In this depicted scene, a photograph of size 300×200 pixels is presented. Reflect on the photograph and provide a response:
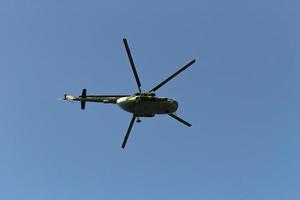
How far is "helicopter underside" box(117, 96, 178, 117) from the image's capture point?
134ft

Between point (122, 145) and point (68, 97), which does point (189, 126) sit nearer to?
point (122, 145)

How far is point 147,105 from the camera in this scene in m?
41.0

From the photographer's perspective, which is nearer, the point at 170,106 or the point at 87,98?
the point at 170,106

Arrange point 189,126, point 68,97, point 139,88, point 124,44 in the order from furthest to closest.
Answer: point 68,97, point 189,126, point 139,88, point 124,44

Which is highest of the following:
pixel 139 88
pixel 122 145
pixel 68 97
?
pixel 68 97

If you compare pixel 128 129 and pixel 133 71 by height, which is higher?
pixel 133 71

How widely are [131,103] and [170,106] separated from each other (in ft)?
12.7

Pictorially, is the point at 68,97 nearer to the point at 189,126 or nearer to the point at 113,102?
the point at 113,102

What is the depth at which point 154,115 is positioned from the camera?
42.3 metres

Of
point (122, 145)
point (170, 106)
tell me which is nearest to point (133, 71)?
point (170, 106)

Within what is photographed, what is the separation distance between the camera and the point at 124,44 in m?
39.1

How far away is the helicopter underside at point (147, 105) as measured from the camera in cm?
4078

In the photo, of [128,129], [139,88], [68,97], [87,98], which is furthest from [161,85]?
[68,97]

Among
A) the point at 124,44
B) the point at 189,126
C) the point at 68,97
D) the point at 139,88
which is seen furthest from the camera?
the point at 68,97
